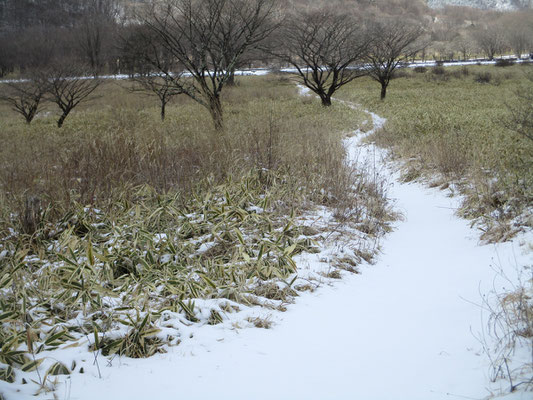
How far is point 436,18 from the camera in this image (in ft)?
393

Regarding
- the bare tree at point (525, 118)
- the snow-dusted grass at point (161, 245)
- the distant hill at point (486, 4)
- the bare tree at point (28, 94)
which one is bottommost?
the snow-dusted grass at point (161, 245)

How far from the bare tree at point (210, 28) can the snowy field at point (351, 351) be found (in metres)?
7.14

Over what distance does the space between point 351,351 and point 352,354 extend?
36 millimetres

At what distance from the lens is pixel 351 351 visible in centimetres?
238

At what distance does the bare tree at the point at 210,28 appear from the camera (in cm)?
994

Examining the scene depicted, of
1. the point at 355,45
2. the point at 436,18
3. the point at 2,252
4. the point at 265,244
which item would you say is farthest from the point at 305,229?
the point at 436,18

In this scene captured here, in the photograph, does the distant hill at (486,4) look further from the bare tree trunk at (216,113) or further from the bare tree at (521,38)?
the bare tree trunk at (216,113)

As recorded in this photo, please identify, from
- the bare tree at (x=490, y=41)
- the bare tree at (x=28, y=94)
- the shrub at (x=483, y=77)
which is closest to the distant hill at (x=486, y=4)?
the bare tree at (x=490, y=41)

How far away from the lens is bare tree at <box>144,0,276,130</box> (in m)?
9.94

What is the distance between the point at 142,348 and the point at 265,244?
171 centimetres

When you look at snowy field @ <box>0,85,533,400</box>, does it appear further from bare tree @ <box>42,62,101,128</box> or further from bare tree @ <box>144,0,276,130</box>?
bare tree @ <box>42,62,101,128</box>

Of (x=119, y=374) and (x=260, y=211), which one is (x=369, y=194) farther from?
(x=119, y=374)

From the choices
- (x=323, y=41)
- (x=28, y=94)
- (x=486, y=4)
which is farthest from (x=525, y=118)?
(x=486, y=4)

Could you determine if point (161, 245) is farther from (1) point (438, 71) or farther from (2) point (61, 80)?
(1) point (438, 71)
